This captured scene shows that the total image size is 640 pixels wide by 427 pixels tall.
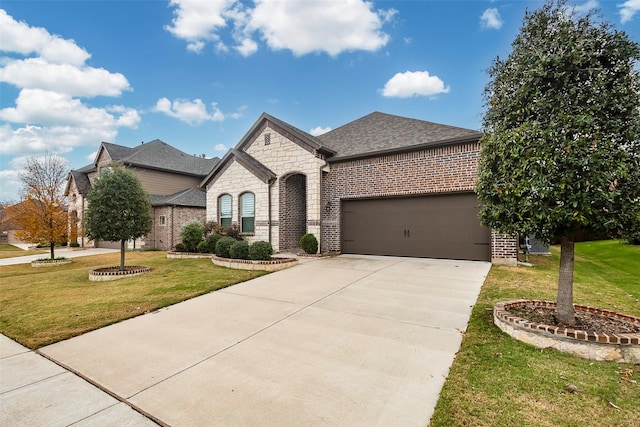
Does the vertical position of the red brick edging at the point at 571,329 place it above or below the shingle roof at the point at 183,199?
below

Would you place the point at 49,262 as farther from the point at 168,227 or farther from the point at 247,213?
the point at 247,213

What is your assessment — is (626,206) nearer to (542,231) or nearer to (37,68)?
(542,231)

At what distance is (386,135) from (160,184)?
1790 cm

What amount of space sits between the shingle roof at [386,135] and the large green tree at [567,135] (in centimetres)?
560

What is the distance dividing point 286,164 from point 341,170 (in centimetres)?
254

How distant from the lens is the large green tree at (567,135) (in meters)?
3.25

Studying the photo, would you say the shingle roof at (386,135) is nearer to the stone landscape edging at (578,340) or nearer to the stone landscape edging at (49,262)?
the stone landscape edging at (578,340)

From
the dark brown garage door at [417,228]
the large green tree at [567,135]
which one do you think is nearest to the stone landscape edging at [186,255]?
the dark brown garage door at [417,228]

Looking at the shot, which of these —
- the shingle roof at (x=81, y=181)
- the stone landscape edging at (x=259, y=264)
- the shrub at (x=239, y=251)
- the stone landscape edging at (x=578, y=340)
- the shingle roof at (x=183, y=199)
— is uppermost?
the shingle roof at (x=81, y=181)

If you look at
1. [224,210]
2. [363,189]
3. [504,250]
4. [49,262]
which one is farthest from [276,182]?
[49,262]

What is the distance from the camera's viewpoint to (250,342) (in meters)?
3.71

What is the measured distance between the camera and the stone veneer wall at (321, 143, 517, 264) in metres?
9.30

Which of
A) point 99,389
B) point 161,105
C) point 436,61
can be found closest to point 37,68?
point 161,105

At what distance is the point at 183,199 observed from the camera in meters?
19.8
